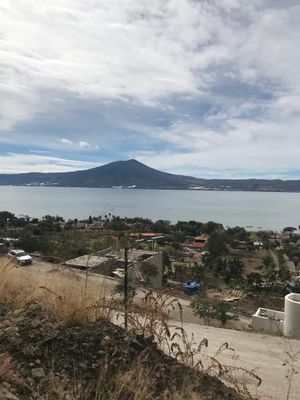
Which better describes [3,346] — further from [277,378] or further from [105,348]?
[277,378]

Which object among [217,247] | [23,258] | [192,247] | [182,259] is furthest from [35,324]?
[192,247]

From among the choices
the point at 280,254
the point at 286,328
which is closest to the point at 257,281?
the point at 280,254

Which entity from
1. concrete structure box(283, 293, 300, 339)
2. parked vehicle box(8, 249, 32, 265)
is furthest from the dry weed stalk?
parked vehicle box(8, 249, 32, 265)

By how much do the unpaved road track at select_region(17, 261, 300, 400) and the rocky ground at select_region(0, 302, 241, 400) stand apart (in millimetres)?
859

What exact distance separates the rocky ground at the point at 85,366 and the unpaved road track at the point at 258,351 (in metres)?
0.86

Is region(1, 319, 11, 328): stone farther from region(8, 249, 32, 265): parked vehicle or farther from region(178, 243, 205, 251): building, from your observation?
region(178, 243, 205, 251): building

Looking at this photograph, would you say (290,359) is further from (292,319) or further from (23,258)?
(23,258)

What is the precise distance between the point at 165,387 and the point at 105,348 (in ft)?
1.62

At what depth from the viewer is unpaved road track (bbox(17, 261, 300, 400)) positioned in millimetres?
3922

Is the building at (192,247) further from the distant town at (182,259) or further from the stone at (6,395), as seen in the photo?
the stone at (6,395)

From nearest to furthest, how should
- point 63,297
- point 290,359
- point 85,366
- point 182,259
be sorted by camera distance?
point 85,366, point 63,297, point 290,359, point 182,259

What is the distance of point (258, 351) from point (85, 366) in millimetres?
3149

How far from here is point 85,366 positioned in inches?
Result: 108

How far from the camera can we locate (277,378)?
13.8 feet
